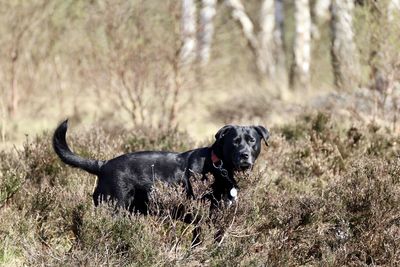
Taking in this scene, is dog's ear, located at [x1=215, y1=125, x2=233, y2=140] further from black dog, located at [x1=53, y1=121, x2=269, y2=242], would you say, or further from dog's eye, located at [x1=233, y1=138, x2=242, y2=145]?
dog's eye, located at [x1=233, y1=138, x2=242, y2=145]

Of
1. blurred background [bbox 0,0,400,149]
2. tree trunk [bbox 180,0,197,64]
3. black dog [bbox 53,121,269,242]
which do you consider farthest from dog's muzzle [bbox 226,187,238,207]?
tree trunk [bbox 180,0,197,64]

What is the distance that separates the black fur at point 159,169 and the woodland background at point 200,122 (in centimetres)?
27

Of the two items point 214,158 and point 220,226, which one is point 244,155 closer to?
point 214,158

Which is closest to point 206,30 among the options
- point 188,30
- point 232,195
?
point 188,30

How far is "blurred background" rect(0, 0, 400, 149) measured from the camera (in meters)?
12.2

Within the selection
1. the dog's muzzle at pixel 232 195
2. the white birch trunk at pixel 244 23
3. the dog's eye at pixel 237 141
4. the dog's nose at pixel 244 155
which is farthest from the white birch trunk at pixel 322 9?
the dog's muzzle at pixel 232 195

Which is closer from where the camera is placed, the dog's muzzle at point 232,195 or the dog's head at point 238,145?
the dog's muzzle at point 232,195

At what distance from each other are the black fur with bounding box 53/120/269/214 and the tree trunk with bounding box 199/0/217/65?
7.98 m

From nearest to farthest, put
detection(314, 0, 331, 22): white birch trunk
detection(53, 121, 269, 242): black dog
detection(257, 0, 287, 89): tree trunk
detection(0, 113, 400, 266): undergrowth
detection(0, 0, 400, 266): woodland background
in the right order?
detection(0, 113, 400, 266): undergrowth
detection(0, 0, 400, 266): woodland background
detection(53, 121, 269, 242): black dog
detection(257, 0, 287, 89): tree trunk
detection(314, 0, 331, 22): white birch trunk

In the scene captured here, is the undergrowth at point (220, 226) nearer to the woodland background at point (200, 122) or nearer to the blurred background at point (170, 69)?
the woodland background at point (200, 122)

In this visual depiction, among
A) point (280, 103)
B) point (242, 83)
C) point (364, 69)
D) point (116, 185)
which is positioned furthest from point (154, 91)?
point (116, 185)

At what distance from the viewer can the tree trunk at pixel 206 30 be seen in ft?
48.8

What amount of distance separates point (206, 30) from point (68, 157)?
8843mm

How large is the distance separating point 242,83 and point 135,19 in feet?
20.6
